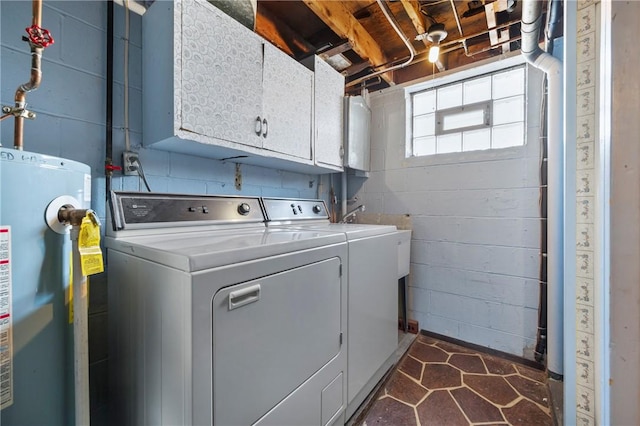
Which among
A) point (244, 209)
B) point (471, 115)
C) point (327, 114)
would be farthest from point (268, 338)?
point (471, 115)

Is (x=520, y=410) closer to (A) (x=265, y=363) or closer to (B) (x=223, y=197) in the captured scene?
(A) (x=265, y=363)

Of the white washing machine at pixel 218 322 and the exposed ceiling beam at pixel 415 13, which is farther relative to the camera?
the exposed ceiling beam at pixel 415 13

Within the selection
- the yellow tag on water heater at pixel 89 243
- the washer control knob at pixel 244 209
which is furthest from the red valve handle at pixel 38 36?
the washer control knob at pixel 244 209

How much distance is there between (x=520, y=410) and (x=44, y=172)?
8.18 ft

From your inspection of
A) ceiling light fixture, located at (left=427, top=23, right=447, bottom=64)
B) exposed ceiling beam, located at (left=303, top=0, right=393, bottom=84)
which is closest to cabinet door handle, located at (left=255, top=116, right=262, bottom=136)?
exposed ceiling beam, located at (left=303, top=0, right=393, bottom=84)

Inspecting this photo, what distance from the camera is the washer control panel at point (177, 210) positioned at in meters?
1.16

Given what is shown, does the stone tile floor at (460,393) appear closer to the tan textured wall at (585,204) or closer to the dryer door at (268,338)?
the tan textured wall at (585,204)

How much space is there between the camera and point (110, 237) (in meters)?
1.13

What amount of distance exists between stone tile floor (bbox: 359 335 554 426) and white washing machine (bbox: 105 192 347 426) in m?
0.45

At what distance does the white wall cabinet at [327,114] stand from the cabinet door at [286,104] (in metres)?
0.08

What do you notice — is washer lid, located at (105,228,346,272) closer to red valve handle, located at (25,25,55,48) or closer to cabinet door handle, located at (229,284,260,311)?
cabinet door handle, located at (229,284,260,311)

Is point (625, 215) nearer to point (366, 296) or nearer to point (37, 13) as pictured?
point (366, 296)

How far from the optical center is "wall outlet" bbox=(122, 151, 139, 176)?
1.35 metres

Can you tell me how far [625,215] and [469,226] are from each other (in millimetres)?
1734
